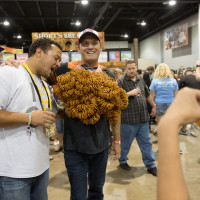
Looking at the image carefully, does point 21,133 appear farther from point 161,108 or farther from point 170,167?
point 161,108

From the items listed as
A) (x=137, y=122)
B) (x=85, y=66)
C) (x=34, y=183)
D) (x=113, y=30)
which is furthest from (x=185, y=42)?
(x=34, y=183)

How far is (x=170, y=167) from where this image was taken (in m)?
Answer: 0.47

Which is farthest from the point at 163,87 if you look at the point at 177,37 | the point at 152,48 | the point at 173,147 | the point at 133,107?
the point at 152,48

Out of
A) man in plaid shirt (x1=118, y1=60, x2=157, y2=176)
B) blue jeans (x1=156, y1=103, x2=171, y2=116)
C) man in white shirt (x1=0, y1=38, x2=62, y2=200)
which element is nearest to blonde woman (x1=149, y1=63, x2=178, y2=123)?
blue jeans (x1=156, y1=103, x2=171, y2=116)

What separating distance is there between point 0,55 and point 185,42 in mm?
12266

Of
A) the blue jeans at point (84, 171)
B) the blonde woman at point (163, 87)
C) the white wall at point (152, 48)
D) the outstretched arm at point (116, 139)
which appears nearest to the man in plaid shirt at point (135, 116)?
the blonde woman at point (163, 87)

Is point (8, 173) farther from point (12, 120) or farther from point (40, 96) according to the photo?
point (40, 96)

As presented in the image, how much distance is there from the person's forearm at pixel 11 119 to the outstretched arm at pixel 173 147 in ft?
3.53

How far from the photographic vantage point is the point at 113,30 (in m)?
18.9

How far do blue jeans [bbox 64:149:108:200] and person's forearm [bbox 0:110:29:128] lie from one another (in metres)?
0.63

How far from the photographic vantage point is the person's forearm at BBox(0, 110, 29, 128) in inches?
52.2

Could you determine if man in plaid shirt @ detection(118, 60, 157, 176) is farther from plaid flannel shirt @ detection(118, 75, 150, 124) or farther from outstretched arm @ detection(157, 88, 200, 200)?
outstretched arm @ detection(157, 88, 200, 200)

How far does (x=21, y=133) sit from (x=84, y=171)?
2.42ft

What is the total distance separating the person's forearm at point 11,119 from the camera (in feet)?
4.35
